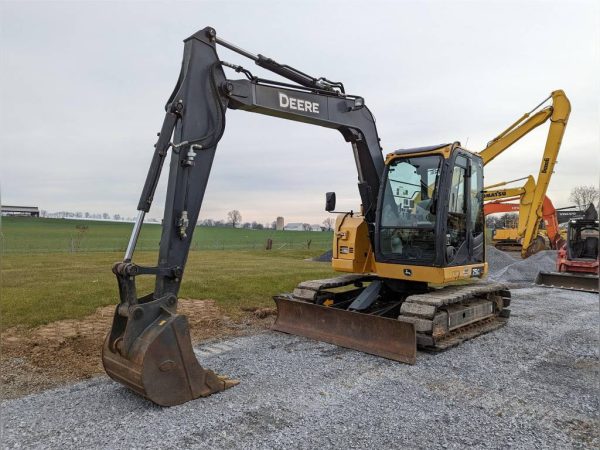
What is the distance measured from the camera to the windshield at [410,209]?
6.58 meters

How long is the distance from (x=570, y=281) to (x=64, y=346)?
13.8 m

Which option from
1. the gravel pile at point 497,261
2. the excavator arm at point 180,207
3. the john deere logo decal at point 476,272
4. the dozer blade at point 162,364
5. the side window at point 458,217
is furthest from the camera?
the gravel pile at point 497,261

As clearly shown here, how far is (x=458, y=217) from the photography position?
22.6ft

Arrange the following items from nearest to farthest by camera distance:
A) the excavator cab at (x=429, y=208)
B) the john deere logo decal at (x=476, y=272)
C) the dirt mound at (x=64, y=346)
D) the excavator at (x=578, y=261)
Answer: the dirt mound at (x=64, y=346)
the excavator cab at (x=429, y=208)
the john deere logo decal at (x=476, y=272)
the excavator at (x=578, y=261)

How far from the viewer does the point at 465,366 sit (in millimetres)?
5617

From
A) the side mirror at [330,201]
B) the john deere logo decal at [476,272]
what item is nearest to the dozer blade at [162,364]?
the side mirror at [330,201]

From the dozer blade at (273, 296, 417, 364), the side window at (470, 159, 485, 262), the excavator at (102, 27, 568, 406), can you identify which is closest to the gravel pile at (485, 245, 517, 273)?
the excavator at (102, 27, 568, 406)

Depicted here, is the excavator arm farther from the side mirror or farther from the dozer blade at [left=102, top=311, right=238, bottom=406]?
the side mirror

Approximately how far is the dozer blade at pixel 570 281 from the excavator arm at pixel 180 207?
1147 centimetres

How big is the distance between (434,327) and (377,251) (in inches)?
59.6

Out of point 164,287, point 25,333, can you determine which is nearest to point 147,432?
point 164,287

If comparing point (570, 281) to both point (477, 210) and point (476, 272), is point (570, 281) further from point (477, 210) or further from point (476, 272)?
point (477, 210)

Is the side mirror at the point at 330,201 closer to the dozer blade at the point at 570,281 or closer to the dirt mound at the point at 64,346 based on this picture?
the dirt mound at the point at 64,346

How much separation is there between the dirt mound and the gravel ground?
0.52 metres
